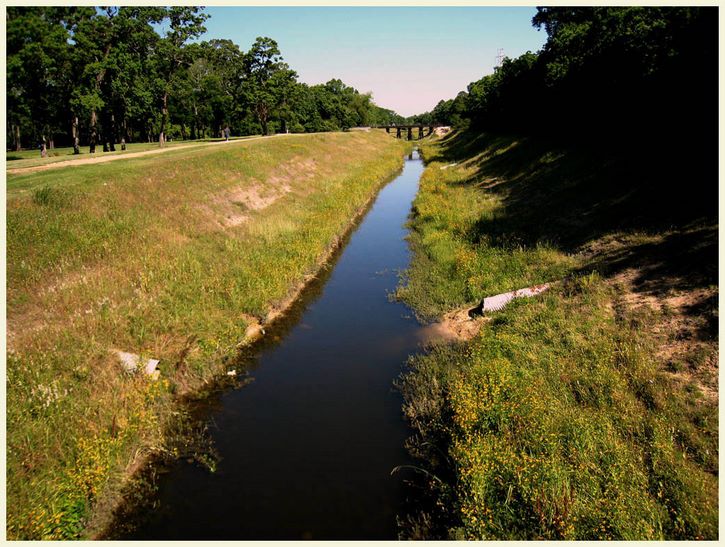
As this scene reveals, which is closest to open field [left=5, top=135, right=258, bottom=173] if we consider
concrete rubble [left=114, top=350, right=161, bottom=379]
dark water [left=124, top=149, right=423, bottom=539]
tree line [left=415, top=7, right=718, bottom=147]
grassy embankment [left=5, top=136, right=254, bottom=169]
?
grassy embankment [left=5, top=136, right=254, bottom=169]

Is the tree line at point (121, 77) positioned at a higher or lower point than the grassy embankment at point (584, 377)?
higher

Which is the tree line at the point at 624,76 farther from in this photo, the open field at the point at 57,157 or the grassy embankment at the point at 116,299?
the open field at the point at 57,157

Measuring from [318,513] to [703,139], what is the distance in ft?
75.2

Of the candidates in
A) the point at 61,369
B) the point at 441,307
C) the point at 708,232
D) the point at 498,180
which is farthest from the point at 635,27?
the point at 61,369

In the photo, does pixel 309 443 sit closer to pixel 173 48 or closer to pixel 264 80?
pixel 173 48

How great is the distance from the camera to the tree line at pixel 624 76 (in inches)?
759

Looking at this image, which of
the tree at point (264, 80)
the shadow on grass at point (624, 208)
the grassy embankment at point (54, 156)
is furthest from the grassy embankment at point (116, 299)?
the tree at point (264, 80)

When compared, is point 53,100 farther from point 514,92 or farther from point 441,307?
point 514,92

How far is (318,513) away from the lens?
24.4ft

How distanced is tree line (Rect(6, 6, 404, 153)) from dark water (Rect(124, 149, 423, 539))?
3084 centimetres

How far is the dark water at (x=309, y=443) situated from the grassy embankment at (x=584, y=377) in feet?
2.67

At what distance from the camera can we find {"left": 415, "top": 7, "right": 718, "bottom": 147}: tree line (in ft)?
63.3

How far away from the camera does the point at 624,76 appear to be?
2683cm

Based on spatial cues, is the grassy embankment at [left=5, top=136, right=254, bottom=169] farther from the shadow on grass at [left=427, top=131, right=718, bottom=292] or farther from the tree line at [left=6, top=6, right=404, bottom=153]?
the shadow on grass at [left=427, top=131, right=718, bottom=292]
